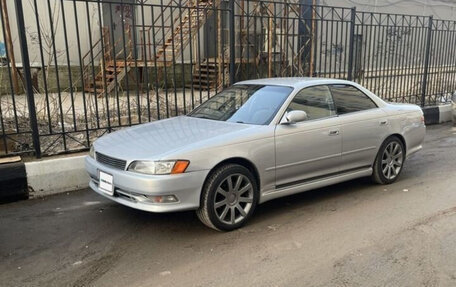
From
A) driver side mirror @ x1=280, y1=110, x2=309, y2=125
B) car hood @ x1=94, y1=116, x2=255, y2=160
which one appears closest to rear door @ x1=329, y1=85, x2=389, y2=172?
driver side mirror @ x1=280, y1=110, x2=309, y2=125

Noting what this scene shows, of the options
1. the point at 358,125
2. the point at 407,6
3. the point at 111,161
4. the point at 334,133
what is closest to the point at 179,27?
the point at 358,125

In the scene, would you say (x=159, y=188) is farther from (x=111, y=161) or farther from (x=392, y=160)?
(x=392, y=160)

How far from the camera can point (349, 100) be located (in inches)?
219

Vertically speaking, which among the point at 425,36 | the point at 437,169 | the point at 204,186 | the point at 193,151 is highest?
the point at 425,36

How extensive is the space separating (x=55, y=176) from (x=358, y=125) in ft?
13.0

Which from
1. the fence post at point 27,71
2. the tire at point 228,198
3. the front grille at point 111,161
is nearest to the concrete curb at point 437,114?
the tire at point 228,198

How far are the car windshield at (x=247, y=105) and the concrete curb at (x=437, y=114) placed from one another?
6.87 metres

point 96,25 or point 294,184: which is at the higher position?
point 96,25

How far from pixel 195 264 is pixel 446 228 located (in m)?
2.61

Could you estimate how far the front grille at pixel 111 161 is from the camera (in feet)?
13.5

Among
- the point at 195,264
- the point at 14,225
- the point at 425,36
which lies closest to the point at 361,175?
the point at 195,264

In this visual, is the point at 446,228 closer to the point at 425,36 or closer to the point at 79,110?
the point at 79,110

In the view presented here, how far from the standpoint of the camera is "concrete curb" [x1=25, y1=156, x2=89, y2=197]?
5441 millimetres

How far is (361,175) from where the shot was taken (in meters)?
5.57
